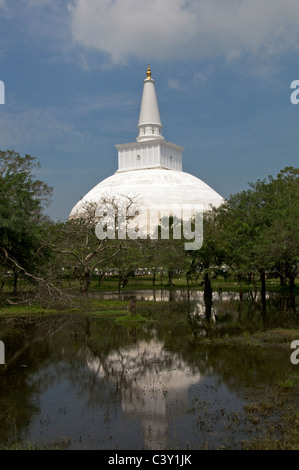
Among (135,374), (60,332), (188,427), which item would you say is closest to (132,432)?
(188,427)

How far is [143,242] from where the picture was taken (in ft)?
80.3

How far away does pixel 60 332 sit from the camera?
14922 millimetres

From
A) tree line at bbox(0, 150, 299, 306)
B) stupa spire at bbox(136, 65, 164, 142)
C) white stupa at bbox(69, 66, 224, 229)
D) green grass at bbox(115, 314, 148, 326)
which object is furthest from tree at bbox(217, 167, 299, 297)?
stupa spire at bbox(136, 65, 164, 142)

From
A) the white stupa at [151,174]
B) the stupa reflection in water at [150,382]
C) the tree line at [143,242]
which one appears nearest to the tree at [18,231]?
the tree line at [143,242]

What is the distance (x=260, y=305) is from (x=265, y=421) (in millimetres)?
15382

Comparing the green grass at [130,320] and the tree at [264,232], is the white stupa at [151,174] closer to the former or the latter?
A: the tree at [264,232]

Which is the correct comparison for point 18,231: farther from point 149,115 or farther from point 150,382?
point 149,115

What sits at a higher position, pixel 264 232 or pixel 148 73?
pixel 148 73

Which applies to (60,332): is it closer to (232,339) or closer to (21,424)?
(232,339)

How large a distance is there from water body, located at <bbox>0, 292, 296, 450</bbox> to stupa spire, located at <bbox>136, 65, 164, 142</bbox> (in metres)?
43.7

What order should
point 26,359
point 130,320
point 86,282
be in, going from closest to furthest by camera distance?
point 26,359 < point 130,320 < point 86,282

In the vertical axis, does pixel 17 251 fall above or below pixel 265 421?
above

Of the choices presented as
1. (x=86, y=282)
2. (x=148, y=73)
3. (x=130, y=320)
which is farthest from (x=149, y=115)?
(x=130, y=320)

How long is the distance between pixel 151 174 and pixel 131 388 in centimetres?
4764
